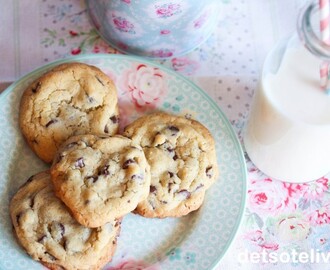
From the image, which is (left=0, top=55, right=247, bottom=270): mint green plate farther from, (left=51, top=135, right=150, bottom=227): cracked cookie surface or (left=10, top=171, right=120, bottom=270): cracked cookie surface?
(left=51, top=135, right=150, bottom=227): cracked cookie surface

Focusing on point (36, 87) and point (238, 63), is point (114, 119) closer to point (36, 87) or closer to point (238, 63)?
point (36, 87)

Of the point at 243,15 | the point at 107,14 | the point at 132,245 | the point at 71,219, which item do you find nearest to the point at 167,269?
the point at 132,245

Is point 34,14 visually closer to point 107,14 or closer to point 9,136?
point 107,14

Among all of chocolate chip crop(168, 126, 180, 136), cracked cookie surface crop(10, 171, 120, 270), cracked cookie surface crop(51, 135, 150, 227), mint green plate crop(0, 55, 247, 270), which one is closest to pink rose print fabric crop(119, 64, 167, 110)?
mint green plate crop(0, 55, 247, 270)

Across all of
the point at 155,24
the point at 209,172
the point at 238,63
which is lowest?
the point at 209,172

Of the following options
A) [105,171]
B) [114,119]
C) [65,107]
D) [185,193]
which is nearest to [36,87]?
[65,107]

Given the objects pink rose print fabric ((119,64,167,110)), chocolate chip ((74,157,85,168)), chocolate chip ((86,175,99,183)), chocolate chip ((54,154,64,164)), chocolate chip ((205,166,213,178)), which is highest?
pink rose print fabric ((119,64,167,110))

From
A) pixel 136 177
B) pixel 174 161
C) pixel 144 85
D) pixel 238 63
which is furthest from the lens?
pixel 238 63
